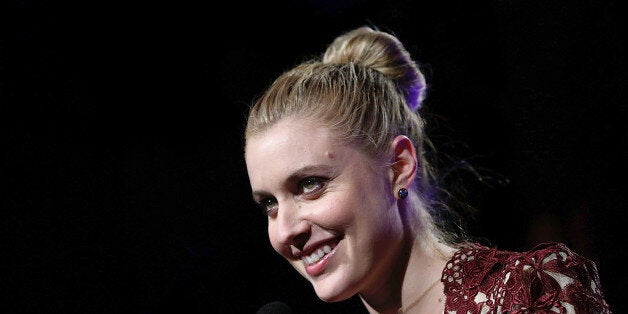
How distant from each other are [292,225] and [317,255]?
3.4 inches

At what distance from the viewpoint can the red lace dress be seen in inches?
48.2

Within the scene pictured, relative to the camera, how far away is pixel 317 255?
1405 millimetres

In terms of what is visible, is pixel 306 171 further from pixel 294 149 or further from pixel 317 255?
pixel 317 255

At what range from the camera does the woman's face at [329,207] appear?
137 centimetres

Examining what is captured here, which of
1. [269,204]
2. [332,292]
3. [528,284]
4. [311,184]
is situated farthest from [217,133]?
[528,284]

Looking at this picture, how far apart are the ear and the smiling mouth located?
0.21m

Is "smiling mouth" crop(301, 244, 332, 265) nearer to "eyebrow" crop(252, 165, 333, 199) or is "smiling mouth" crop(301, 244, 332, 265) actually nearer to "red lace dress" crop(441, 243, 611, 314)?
"eyebrow" crop(252, 165, 333, 199)

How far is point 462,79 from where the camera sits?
1.90 metres

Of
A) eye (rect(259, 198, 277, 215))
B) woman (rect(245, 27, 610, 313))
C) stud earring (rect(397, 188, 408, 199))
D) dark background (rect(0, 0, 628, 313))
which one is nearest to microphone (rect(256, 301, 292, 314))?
woman (rect(245, 27, 610, 313))

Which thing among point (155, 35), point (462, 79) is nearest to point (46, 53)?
point (155, 35)

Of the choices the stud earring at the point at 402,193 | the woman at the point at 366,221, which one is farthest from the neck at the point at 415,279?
the stud earring at the point at 402,193

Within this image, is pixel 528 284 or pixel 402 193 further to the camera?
pixel 402 193

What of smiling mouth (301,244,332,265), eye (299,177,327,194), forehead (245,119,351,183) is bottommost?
smiling mouth (301,244,332,265)

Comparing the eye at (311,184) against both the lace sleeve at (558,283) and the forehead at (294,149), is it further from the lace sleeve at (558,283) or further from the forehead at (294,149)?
the lace sleeve at (558,283)
